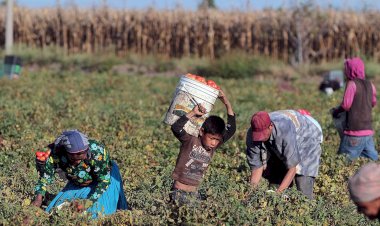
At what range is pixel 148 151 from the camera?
10.4m

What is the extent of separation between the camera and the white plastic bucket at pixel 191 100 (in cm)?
704

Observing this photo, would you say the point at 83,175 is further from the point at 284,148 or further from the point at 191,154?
the point at 284,148

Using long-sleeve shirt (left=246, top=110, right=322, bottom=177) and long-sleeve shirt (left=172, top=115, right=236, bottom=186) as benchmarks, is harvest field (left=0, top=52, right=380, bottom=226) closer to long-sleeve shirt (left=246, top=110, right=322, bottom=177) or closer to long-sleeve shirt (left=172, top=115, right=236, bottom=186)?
long-sleeve shirt (left=172, top=115, right=236, bottom=186)

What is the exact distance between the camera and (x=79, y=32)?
32844mm

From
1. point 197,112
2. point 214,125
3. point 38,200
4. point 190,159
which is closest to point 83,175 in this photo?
point 38,200

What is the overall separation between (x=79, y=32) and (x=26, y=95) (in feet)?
54.4

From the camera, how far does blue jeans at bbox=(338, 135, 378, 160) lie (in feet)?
31.8

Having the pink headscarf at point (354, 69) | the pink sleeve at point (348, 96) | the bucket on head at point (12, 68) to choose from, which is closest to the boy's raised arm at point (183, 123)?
the pink sleeve at point (348, 96)

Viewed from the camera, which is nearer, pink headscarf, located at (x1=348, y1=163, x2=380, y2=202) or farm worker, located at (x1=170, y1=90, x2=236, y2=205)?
pink headscarf, located at (x1=348, y1=163, x2=380, y2=202)

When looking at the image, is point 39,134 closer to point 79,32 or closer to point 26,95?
point 26,95

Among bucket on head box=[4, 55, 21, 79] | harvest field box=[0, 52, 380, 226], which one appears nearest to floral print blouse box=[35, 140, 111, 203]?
harvest field box=[0, 52, 380, 226]

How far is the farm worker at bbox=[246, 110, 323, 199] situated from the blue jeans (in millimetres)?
2184

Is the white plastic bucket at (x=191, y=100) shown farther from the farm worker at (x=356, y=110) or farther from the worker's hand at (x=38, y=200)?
the farm worker at (x=356, y=110)

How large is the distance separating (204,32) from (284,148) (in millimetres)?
24592
